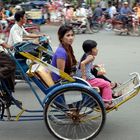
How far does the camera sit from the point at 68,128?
4633 millimetres

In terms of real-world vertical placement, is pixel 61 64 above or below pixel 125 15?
above

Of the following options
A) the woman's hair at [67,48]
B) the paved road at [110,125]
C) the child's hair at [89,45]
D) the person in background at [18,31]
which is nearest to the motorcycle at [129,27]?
the paved road at [110,125]

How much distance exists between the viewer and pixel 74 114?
14.6 feet

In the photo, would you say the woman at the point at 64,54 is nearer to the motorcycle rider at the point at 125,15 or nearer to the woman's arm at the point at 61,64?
the woman's arm at the point at 61,64

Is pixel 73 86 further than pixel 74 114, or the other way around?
pixel 74 114

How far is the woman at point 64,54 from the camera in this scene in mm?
4605

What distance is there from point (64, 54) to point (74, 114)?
2.24 ft

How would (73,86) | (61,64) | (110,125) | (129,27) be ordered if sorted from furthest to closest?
1. (129,27)
2. (110,125)
3. (61,64)
4. (73,86)

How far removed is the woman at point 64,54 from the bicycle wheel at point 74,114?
346 mm

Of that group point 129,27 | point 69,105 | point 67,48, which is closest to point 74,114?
point 69,105

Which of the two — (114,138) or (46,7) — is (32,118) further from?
(46,7)

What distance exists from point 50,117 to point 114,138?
2.53ft

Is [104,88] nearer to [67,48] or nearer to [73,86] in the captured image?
[73,86]

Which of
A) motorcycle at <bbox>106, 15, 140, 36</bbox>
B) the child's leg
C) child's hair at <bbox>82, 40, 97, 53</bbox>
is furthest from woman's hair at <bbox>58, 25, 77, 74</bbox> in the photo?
motorcycle at <bbox>106, 15, 140, 36</bbox>
